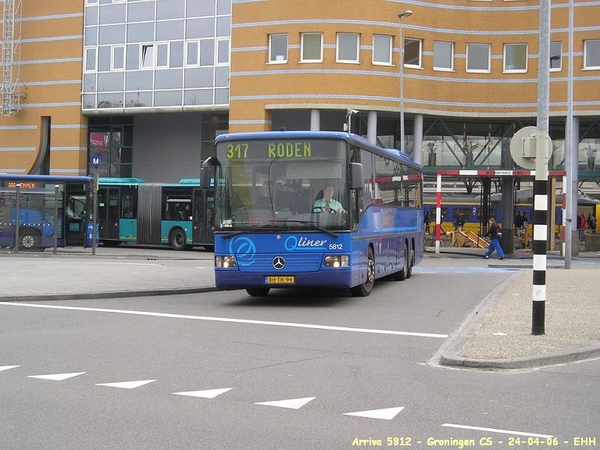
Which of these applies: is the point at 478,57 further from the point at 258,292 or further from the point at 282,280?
the point at 282,280

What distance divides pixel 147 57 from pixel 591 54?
23043mm

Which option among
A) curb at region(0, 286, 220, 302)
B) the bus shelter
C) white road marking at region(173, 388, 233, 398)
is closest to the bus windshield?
curb at region(0, 286, 220, 302)

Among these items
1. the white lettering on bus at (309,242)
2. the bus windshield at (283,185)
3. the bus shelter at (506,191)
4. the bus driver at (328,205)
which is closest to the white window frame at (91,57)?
the bus shelter at (506,191)

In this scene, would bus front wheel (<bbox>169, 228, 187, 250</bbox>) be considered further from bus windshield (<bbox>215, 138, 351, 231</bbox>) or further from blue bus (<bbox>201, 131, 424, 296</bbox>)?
bus windshield (<bbox>215, 138, 351, 231</bbox>)

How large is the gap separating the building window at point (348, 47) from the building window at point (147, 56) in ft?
34.5

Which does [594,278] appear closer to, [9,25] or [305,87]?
[305,87]

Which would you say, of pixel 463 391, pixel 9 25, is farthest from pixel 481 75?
pixel 463 391

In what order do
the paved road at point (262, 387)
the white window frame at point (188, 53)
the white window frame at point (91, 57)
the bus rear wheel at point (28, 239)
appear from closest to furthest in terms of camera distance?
the paved road at point (262, 387) < the bus rear wheel at point (28, 239) < the white window frame at point (188, 53) < the white window frame at point (91, 57)

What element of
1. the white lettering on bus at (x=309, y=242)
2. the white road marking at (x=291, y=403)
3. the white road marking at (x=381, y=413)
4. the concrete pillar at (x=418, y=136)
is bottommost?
the white road marking at (x=291, y=403)

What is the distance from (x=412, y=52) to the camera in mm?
37562

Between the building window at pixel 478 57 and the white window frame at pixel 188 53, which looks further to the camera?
the white window frame at pixel 188 53

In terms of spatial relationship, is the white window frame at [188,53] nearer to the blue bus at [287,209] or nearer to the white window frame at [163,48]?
the white window frame at [163,48]

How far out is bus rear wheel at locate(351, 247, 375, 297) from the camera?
15.6 meters

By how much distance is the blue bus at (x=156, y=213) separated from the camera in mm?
33312
